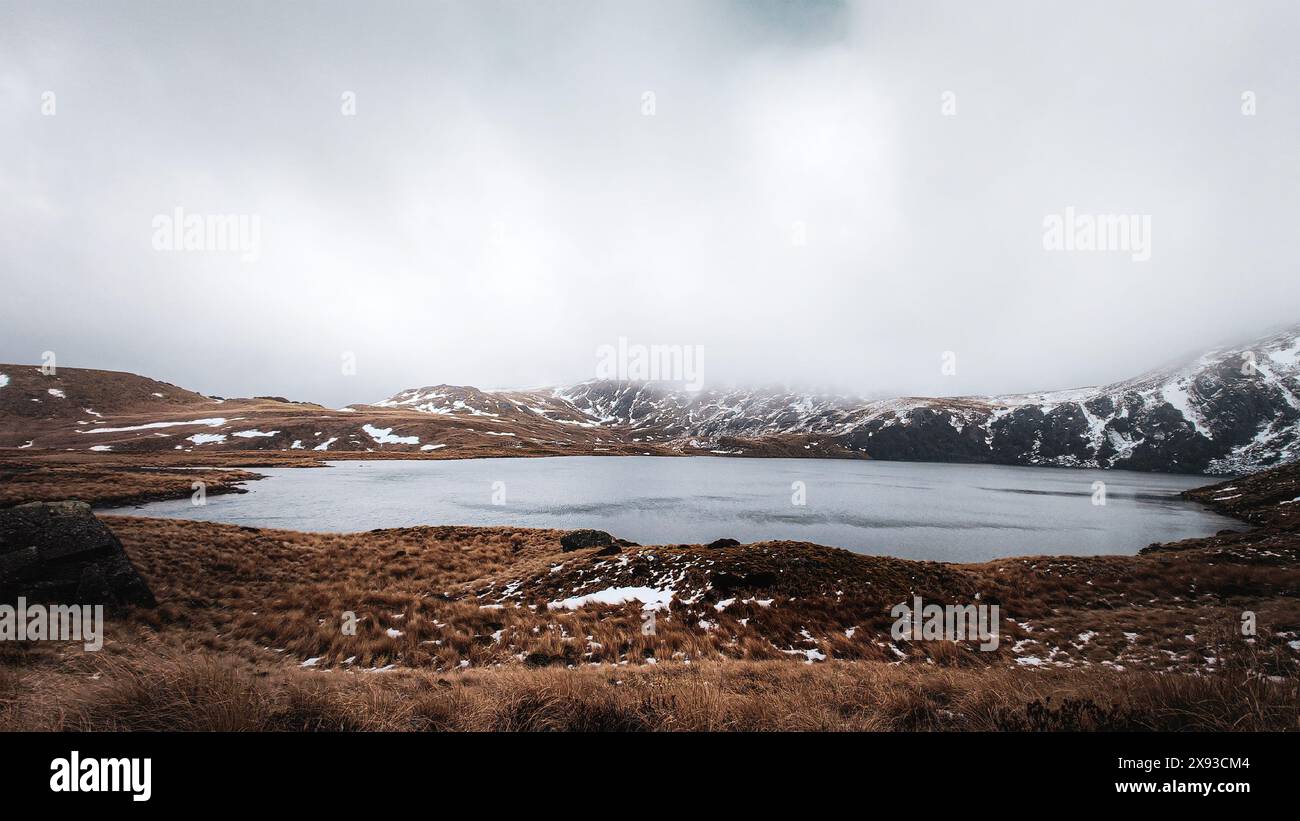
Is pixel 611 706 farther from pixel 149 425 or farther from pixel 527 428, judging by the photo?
pixel 527 428

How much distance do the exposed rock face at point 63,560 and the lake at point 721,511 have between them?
51.3ft

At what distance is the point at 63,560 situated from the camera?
32.5 feet

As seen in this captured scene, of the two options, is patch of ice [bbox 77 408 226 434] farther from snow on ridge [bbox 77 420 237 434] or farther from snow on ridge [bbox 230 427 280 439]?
snow on ridge [bbox 230 427 280 439]

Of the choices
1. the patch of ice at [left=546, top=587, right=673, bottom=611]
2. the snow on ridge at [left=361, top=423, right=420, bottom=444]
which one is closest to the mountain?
the snow on ridge at [left=361, top=423, right=420, bottom=444]

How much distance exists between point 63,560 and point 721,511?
123 feet

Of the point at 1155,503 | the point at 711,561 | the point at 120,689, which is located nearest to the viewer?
the point at 120,689

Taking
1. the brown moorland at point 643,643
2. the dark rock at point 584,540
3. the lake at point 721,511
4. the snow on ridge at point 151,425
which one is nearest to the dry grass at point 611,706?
the brown moorland at point 643,643

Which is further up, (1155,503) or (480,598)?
(480,598)

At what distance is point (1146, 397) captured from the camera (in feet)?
641

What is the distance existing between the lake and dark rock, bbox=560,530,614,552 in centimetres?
708

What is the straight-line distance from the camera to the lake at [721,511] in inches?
1146
